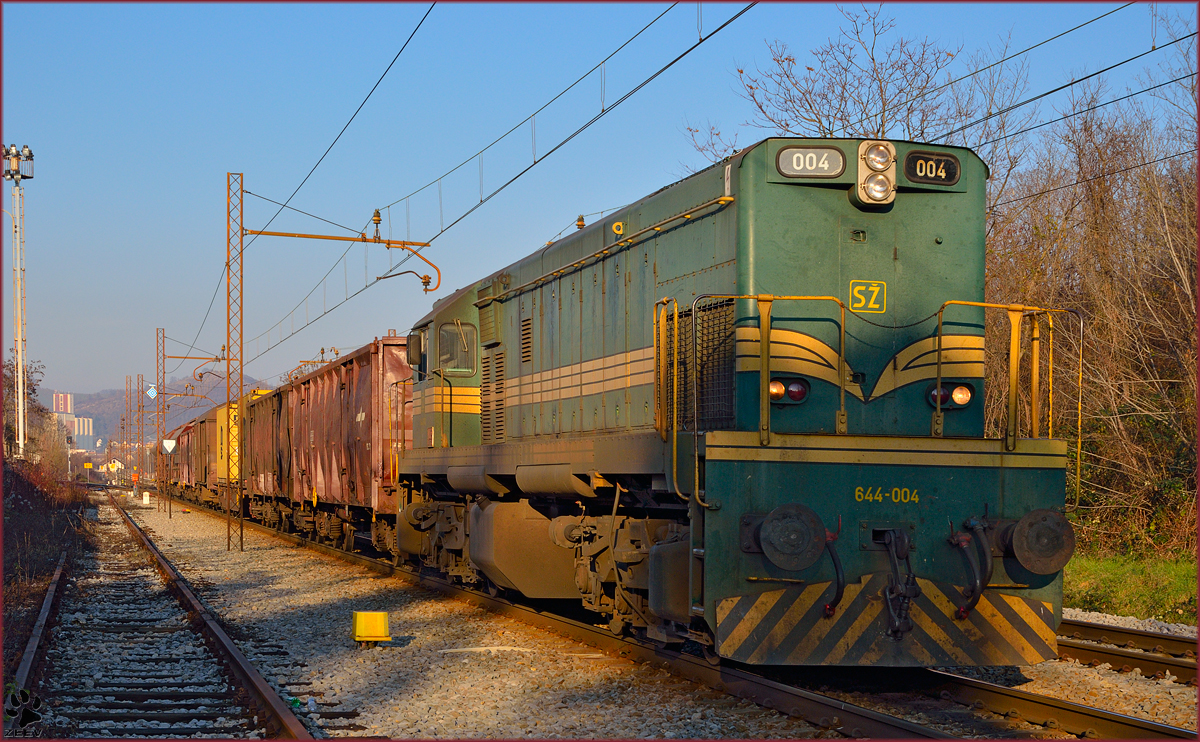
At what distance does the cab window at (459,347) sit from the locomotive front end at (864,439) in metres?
5.10

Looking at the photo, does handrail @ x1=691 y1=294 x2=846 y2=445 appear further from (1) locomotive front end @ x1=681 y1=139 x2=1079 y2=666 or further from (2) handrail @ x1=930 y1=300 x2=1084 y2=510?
(2) handrail @ x1=930 y1=300 x2=1084 y2=510

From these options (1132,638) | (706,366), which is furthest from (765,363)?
(1132,638)

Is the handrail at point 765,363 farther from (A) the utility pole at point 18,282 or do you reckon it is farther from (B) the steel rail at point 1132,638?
(A) the utility pole at point 18,282

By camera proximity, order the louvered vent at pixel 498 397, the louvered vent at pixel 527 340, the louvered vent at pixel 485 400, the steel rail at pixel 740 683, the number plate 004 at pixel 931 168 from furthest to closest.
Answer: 1. the louvered vent at pixel 485 400
2. the louvered vent at pixel 498 397
3. the louvered vent at pixel 527 340
4. the number plate 004 at pixel 931 168
5. the steel rail at pixel 740 683

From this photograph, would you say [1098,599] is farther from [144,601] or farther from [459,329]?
[144,601]

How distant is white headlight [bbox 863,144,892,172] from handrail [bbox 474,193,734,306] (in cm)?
93

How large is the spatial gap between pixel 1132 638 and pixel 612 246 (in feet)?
17.7

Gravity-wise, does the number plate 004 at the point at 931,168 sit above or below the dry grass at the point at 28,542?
above

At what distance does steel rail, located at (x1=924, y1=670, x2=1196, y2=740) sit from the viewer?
5.46m

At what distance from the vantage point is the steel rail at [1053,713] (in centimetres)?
546

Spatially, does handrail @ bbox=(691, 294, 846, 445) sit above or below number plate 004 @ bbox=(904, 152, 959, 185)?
below

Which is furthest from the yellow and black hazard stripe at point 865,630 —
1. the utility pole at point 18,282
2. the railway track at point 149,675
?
the utility pole at point 18,282

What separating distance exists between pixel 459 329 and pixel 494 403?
1.13 meters

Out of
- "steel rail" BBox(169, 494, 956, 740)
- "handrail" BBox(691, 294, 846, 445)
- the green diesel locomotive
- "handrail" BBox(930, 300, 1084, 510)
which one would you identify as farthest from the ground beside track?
"handrail" BBox(930, 300, 1084, 510)
